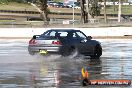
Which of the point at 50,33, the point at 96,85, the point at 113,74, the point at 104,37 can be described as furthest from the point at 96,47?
the point at 104,37

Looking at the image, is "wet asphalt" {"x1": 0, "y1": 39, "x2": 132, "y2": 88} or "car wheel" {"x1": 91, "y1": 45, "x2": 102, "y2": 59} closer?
"wet asphalt" {"x1": 0, "y1": 39, "x2": 132, "y2": 88}

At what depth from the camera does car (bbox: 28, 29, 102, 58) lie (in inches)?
914

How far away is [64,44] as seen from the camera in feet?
76.9

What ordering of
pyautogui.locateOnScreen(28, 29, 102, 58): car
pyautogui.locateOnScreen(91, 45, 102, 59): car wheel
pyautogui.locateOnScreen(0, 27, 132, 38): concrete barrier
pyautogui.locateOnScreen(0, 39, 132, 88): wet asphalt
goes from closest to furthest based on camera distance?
pyautogui.locateOnScreen(0, 39, 132, 88): wet asphalt, pyautogui.locateOnScreen(28, 29, 102, 58): car, pyautogui.locateOnScreen(91, 45, 102, 59): car wheel, pyautogui.locateOnScreen(0, 27, 132, 38): concrete barrier

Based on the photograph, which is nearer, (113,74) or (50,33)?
(113,74)

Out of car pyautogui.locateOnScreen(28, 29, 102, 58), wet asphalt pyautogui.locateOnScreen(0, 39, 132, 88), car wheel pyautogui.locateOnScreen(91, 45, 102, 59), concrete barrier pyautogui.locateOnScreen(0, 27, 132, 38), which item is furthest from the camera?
concrete barrier pyautogui.locateOnScreen(0, 27, 132, 38)

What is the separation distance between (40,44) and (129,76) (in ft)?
24.9

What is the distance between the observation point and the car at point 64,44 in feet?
76.1

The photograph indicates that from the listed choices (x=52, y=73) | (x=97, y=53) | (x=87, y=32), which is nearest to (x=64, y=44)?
(x=97, y=53)

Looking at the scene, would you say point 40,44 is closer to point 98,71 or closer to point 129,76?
point 98,71

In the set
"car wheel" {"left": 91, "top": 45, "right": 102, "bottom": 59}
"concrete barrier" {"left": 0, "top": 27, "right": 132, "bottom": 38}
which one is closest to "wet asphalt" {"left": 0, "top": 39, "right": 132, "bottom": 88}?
"car wheel" {"left": 91, "top": 45, "right": 102, "bottom": 59}

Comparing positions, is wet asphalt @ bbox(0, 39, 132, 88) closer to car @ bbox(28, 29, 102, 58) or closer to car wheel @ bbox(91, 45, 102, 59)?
car @ bbox(28, 29, 102, 58)

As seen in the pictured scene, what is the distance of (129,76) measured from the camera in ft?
53.9

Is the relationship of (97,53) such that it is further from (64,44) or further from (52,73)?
(52,73)
